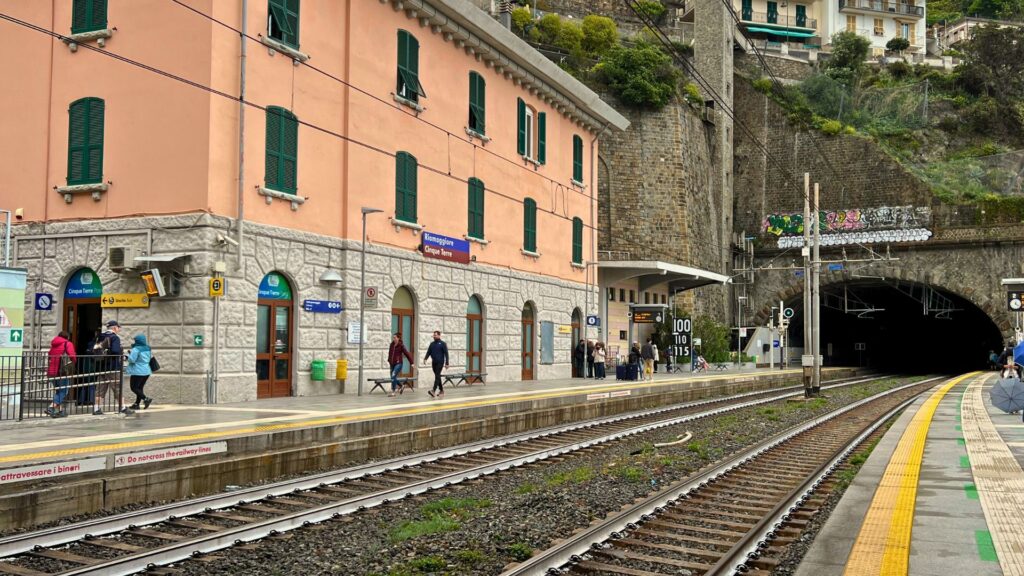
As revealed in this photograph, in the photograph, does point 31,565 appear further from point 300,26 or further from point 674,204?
point 674,204

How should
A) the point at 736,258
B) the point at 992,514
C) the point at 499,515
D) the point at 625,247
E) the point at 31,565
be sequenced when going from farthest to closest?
1. the point at 736,258
2. the point at 625,247
3. the point at 499,515
4. the point at 992,514
5. the point at 31,565

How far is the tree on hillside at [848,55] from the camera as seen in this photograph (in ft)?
238

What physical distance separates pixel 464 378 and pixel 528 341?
604 centimetres

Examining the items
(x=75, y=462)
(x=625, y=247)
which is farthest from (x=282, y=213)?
(x=625, y=247)

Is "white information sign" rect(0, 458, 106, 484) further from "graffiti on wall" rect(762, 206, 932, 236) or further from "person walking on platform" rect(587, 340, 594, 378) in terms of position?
"graffiti on wall" rect(762, 206, 932, 236)

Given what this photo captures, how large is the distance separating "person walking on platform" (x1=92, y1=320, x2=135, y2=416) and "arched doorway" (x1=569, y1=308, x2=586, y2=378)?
66.0 ft

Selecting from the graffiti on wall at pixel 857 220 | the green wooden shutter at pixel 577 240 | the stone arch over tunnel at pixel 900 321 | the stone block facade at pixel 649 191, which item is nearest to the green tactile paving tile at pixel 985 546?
the green wooden shutter at pixel 577 240

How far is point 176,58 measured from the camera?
58.7 feet

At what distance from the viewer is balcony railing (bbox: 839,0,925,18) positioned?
288 ft

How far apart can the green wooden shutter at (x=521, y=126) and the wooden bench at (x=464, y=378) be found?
25.3 ft

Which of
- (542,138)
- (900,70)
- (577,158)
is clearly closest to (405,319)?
(542,138)

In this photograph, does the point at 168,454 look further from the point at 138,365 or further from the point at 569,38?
the point at 569,38

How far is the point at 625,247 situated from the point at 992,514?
39781 mm

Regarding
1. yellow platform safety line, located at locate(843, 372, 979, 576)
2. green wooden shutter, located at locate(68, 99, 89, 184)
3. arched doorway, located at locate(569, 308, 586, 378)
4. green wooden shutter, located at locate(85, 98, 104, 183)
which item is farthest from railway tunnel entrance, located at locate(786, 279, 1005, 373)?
yellow platform safety line, located at locate(843, 372, 979, 576)
